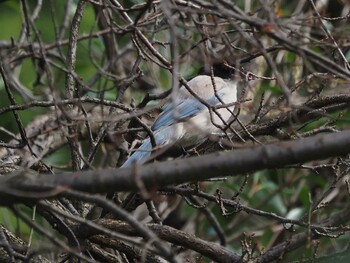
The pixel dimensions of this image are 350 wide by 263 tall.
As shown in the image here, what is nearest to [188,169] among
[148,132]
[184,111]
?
[148,132]

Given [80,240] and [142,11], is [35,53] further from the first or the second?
[80,240]

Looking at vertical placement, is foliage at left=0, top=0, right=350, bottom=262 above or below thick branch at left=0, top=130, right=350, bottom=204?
above

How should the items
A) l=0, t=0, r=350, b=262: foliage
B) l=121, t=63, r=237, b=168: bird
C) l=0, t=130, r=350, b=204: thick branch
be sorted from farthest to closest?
1. l=121, t=63, r=237, b=168: bird
2. l=0, t=0, r=350, b=262: foliage
3. l=0, t=130, r=350, b=204: thick branch

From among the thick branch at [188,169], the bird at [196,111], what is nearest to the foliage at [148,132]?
the thick branch at [188,169]

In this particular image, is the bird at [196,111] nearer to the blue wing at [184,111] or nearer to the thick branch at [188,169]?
the blue wing at [184,111]

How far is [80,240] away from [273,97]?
343 centimetres

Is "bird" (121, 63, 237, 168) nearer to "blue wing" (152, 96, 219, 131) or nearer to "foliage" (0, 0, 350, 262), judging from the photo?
"blue wing" (152, 96, 219, 131)

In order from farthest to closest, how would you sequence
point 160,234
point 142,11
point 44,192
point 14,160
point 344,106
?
point 14,160 → point 344,106 → point 160,234 → point 142,11 → point 44,192

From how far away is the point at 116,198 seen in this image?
5.28m

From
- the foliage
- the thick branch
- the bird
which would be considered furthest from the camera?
the bird

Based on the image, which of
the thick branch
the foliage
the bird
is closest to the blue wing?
the bird

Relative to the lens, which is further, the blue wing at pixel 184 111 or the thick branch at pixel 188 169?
the blue wing at pixel 184 111

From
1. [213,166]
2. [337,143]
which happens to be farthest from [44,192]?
[337,143]

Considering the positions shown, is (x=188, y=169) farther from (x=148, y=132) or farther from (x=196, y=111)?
(x=196, y=111)
